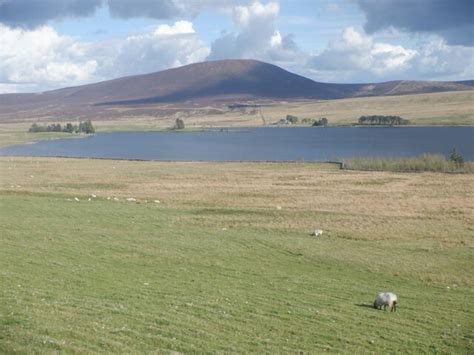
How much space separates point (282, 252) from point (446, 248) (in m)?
8.18

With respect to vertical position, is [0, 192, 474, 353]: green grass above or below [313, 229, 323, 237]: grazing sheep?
above

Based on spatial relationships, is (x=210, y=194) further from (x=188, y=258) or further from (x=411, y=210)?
(x=188, y=258)

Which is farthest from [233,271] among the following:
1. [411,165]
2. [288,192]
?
[411,165]

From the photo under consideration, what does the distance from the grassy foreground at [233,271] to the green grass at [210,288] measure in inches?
2.3

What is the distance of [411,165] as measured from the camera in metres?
82.7

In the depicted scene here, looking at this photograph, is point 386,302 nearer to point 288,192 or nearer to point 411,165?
point 288,192

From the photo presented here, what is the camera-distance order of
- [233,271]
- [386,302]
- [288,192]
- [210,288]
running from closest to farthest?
A: [386,302], [210,288], [233,271], [288,192]

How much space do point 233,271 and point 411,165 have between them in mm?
63518

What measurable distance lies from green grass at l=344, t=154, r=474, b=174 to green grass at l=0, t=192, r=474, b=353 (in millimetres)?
49375

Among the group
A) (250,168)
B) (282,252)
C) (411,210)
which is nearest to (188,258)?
(282,252)

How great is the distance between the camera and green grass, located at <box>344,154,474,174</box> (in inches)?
3113

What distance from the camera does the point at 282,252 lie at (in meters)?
28.3

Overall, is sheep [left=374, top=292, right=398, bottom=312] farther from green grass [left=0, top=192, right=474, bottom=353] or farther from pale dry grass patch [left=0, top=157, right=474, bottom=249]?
pale dry grass patch [left=0, top=157, right=474, bottom=249]

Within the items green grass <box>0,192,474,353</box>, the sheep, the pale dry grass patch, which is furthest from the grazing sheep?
the sheep
